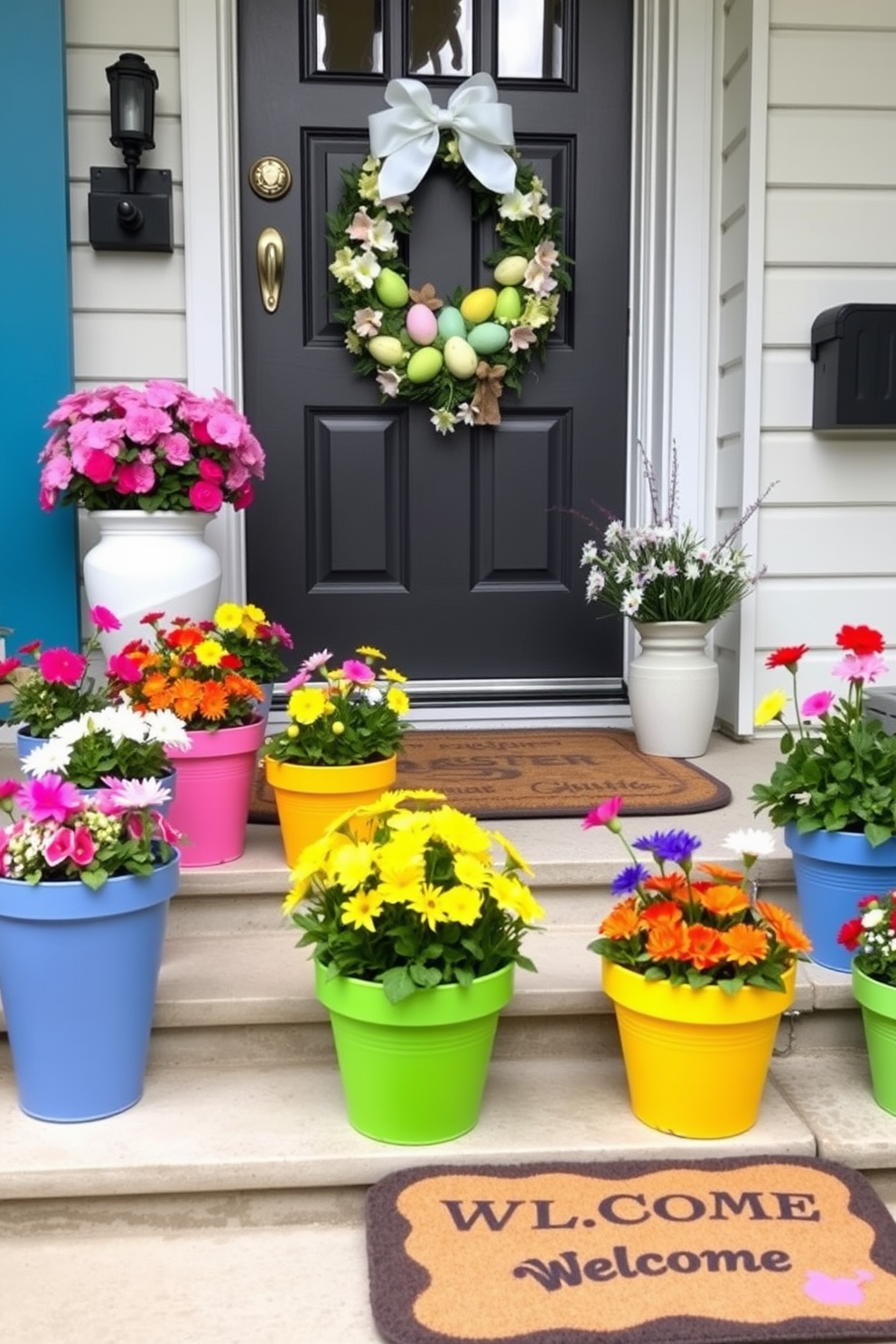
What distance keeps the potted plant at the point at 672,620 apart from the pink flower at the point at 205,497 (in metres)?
0.86

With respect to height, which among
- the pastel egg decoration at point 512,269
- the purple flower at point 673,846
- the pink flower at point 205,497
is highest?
the pastel egg decoration at point 512,269

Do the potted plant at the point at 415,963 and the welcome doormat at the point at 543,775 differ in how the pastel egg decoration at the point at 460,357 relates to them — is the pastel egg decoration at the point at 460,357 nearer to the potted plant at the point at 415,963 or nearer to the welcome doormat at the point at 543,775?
the welcome doormat at the point at 543,775

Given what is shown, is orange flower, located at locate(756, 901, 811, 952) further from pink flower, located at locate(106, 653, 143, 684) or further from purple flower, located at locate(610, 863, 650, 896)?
pink flower, located at locate(106, 653, 143, 684)

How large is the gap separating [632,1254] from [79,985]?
2.44 feet

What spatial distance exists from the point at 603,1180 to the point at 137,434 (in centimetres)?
173

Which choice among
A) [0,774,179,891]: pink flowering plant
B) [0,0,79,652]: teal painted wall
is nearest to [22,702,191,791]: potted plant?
[0,774,179,891]: pink flowering plant

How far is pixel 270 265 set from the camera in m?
3.09

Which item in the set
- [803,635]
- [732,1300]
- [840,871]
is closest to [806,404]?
[803,635]

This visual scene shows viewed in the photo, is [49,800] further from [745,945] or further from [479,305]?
[479,305]

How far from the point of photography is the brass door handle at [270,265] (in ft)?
10.1

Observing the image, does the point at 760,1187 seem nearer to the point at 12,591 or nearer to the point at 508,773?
the point at 508,773

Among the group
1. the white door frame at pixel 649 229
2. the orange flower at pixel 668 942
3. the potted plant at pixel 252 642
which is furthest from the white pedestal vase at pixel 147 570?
the orange flower at pixel 668 942

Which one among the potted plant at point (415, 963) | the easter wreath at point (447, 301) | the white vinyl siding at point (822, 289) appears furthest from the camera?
the easter wreath at point (447, 301)

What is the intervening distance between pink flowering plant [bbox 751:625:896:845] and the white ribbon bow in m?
1.71
